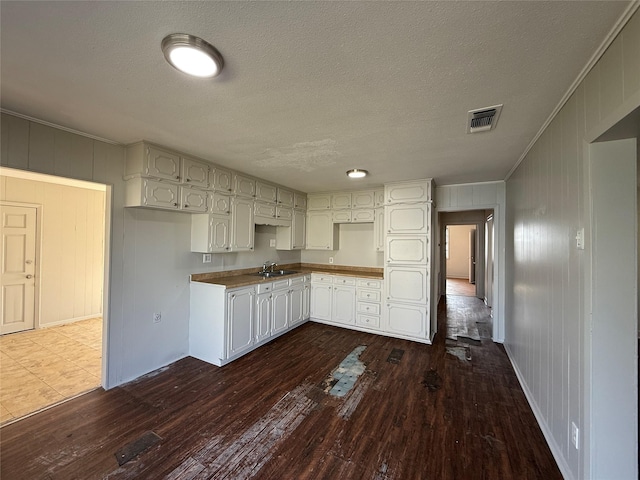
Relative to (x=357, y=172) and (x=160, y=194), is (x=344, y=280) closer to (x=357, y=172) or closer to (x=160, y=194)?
(x=357, y=172)

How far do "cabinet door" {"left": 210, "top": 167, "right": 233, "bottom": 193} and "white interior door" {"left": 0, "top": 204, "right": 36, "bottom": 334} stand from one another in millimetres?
3322

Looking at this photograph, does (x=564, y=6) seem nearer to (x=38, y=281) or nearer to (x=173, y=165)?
(x=173, y=165)

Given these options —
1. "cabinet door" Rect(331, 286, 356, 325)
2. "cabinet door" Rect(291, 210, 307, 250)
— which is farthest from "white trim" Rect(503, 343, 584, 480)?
"cabinet door" Rect(291, 210, 307, 250)

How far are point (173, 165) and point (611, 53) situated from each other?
3.37 metres

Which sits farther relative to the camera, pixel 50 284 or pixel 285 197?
pixel 285 197

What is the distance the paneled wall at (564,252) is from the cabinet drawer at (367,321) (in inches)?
74.5

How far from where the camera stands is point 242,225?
12.0 ft

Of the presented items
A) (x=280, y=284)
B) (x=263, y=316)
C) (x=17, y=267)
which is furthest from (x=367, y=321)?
(x=17, y=267)

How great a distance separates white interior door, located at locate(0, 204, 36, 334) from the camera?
3777mm

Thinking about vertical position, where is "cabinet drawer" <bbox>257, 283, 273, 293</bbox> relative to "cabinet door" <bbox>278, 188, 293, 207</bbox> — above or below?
below

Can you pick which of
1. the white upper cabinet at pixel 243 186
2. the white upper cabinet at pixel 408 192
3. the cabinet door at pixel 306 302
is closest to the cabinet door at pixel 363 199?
the white upper cabinet at pixel 408 192

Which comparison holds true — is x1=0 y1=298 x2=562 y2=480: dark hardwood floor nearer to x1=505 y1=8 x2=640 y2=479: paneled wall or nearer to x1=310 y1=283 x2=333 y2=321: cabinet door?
x1=505 y1=8 x2=640 y2=479: paneled wall

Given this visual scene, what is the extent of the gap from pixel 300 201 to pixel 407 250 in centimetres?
216

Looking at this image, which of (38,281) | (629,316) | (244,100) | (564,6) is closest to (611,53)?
(564,6)
